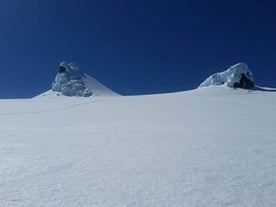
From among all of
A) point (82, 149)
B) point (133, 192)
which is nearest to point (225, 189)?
point (133, 192)

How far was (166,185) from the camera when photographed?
4.86m

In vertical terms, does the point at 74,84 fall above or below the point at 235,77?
above

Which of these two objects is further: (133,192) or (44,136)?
(44,136)

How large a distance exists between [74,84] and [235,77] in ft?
239

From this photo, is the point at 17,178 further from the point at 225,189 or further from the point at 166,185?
the point at 225,189

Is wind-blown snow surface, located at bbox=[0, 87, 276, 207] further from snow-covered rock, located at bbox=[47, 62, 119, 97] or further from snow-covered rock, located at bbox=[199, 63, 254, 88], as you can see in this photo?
snow-covered rock, located at bbox=[47, 62, 119, 97]

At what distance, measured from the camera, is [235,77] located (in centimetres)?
4853

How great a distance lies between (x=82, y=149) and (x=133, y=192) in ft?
10.5

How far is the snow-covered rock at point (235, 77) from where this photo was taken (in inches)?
1880

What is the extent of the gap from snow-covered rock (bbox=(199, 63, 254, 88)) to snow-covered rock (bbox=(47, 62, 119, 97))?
54784mm

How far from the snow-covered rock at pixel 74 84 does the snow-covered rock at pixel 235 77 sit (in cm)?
5478

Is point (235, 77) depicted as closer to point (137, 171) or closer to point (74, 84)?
point (137, 171)

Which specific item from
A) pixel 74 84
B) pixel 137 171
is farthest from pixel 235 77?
pixel 74 84

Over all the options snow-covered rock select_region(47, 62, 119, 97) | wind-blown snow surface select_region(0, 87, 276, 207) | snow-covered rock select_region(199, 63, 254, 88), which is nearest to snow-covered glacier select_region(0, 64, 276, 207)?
wind-blown snow surface select_region(0, 87, 276, 207)
